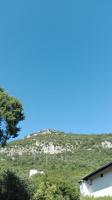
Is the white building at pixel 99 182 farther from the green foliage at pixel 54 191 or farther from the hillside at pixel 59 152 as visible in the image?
the hillside at pixel 59 152

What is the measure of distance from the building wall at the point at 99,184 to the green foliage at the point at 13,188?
454 inches

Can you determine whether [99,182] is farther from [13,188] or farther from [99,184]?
[13,188]

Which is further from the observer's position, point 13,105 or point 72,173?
point 72,173

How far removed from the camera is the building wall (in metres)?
50.9

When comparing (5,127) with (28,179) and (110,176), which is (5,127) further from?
(110,176)

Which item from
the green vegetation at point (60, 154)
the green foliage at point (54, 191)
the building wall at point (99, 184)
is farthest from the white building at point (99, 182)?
the green vegetation at point (60, 154)

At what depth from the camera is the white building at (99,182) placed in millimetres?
50938

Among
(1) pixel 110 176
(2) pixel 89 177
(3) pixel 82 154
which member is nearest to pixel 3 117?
(1) pixel 110 176

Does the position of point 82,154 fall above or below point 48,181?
above

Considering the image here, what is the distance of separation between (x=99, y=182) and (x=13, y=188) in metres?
15.4

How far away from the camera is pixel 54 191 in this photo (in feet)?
142

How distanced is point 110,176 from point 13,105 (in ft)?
62.6

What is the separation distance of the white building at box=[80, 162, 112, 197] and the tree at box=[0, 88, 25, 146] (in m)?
17.1

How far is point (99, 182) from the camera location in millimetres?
53125
